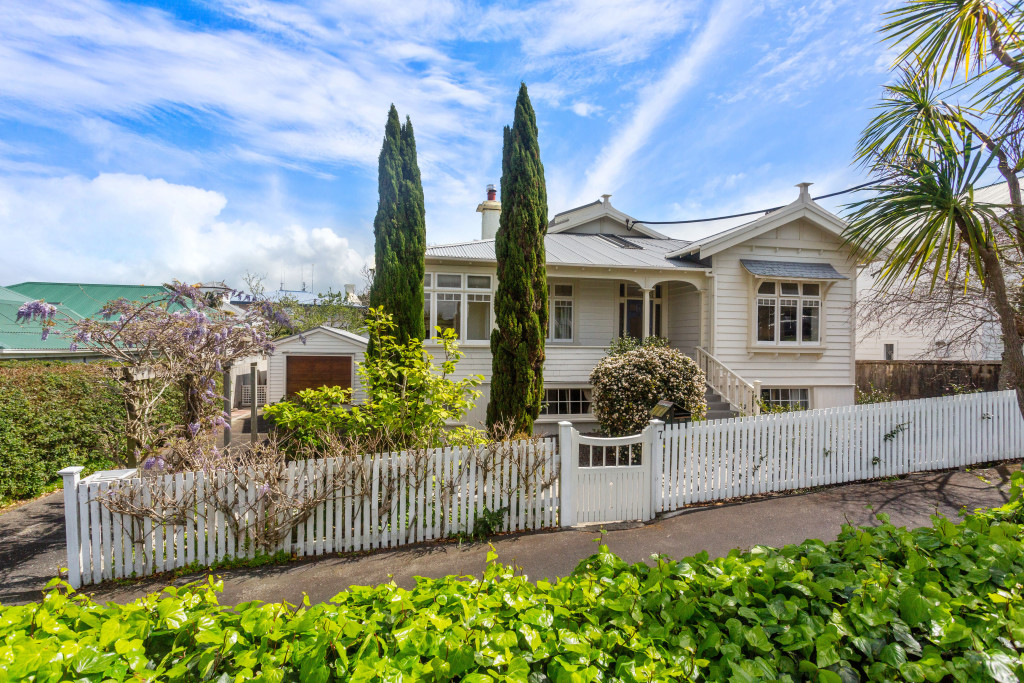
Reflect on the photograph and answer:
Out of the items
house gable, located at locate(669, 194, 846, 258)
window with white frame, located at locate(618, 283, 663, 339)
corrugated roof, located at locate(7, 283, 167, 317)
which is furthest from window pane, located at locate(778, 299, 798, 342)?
corrugated roof, located at locate(7, 283, 167, 317)

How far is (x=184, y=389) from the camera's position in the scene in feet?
27.8

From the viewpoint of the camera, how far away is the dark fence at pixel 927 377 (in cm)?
1427

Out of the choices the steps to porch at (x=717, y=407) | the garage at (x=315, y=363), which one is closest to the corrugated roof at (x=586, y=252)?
the steps to porch at (x=717, y=407)

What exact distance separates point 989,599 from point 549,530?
17.4ft

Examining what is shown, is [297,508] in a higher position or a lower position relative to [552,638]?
lower

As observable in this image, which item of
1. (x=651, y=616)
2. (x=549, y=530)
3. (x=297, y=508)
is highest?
(x=651, y=616)

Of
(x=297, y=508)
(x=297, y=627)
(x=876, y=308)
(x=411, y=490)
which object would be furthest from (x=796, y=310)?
(x=297, y=627)

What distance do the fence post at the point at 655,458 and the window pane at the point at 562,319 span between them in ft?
25.1

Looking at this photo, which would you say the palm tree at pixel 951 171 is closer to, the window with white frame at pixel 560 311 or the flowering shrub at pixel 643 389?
the flowering shrub at pixel 643 389

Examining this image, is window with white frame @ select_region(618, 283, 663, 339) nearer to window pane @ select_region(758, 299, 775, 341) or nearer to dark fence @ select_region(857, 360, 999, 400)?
window pane @ select_region(758, 299, 775, 341)

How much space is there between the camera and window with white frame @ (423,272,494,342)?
13.2 meters

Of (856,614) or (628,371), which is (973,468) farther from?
(856,614)

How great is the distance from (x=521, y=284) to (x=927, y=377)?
44.3ft

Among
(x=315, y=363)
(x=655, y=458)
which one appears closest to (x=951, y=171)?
(x=655, y=458)
